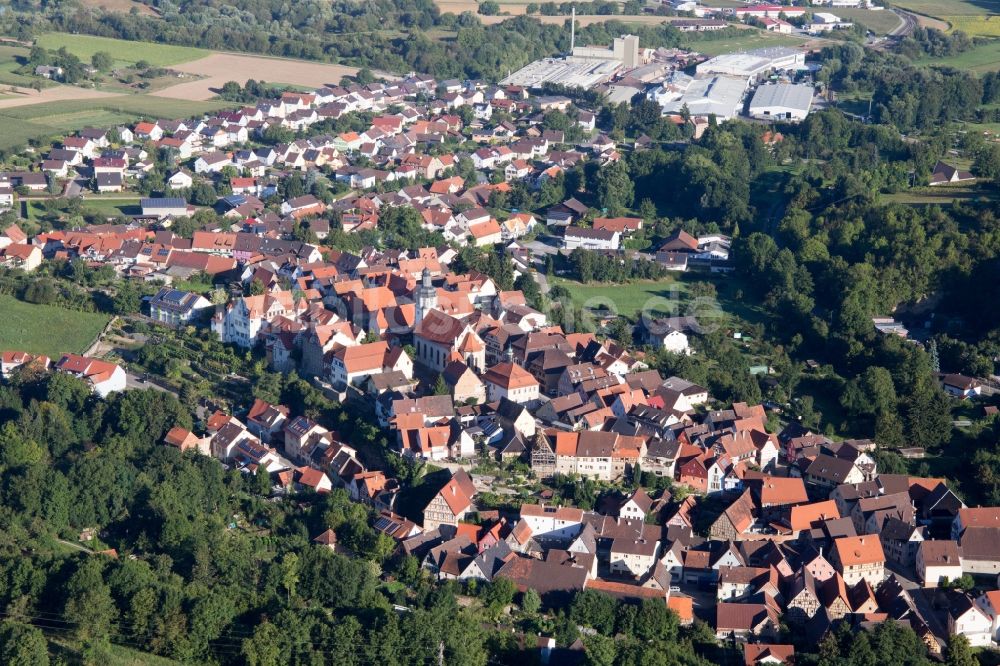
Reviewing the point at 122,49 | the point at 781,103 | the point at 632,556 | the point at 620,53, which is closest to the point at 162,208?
the point at 632,556

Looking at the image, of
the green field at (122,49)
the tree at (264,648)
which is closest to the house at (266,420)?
the tree at (264,648)

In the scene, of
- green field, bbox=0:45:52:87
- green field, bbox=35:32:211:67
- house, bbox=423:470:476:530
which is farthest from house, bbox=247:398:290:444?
green field, bbox=35:32:211:67

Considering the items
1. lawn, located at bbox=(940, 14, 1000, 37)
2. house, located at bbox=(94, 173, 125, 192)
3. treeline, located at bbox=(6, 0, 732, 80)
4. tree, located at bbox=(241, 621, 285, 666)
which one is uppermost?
lawn, located at bbox=(940, 14, 1000, 37)

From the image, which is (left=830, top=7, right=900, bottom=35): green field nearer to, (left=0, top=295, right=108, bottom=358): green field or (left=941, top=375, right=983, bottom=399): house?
(left=941, top=375, right=983, bottom=399): house

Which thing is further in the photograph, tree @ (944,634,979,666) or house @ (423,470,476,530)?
house @ (423,470,476,530)

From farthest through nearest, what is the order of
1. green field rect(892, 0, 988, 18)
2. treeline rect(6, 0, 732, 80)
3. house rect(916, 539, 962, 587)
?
green field rect(892, 0, 988, 18)
treeline rect(6, 0, 732, 80)
house rect(916, 539, 962, 587)

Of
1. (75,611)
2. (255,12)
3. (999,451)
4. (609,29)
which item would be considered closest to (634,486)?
(999,451)

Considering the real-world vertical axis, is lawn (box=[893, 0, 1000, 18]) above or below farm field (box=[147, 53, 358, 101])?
above

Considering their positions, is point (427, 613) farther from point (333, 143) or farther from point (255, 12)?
point (255, 12)
